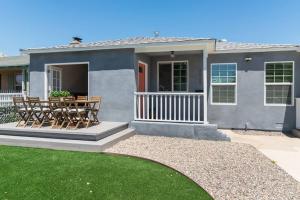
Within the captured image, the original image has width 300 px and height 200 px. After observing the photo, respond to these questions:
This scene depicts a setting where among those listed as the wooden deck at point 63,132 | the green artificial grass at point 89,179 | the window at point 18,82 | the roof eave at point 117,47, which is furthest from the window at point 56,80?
the window at point 18,82

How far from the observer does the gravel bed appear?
422 cm

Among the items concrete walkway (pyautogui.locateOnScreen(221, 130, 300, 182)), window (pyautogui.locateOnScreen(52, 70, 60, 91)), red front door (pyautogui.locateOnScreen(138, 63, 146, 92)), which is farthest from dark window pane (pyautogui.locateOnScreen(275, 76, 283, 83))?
window (pyautogui.locateOnScreen(52, 70, 60, 91))

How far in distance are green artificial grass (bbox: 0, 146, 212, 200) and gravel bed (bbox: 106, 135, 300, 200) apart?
1.24ft

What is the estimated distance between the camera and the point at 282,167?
18.5 ft

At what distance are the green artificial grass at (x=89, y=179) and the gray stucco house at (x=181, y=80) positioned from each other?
11.7ft

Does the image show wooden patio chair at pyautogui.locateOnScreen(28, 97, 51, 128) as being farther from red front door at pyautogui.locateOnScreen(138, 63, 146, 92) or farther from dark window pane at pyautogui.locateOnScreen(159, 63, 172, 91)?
dark window pane at pyautogui.locateOnScreen(159, 63, 172, 91)

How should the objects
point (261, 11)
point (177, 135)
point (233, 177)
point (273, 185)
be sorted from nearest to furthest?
point (273, 185)
point (233, 177)
point (177, 135)
point (261, 11)

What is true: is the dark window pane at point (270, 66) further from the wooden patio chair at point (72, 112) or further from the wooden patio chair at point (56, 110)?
the wooden patio chair at point (56, 110)

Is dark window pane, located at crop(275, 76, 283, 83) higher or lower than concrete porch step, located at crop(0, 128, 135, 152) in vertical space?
higher

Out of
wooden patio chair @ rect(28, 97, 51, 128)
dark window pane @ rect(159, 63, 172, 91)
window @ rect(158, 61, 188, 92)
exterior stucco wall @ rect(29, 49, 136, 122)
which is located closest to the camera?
wooden patio chair @ rect(28, 97, 51, 128)

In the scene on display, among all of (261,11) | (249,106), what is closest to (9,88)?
(249,106)

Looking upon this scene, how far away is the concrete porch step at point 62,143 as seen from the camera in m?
6.73

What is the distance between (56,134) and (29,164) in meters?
2.12

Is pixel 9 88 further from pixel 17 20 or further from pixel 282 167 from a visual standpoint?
pixel 282 167
